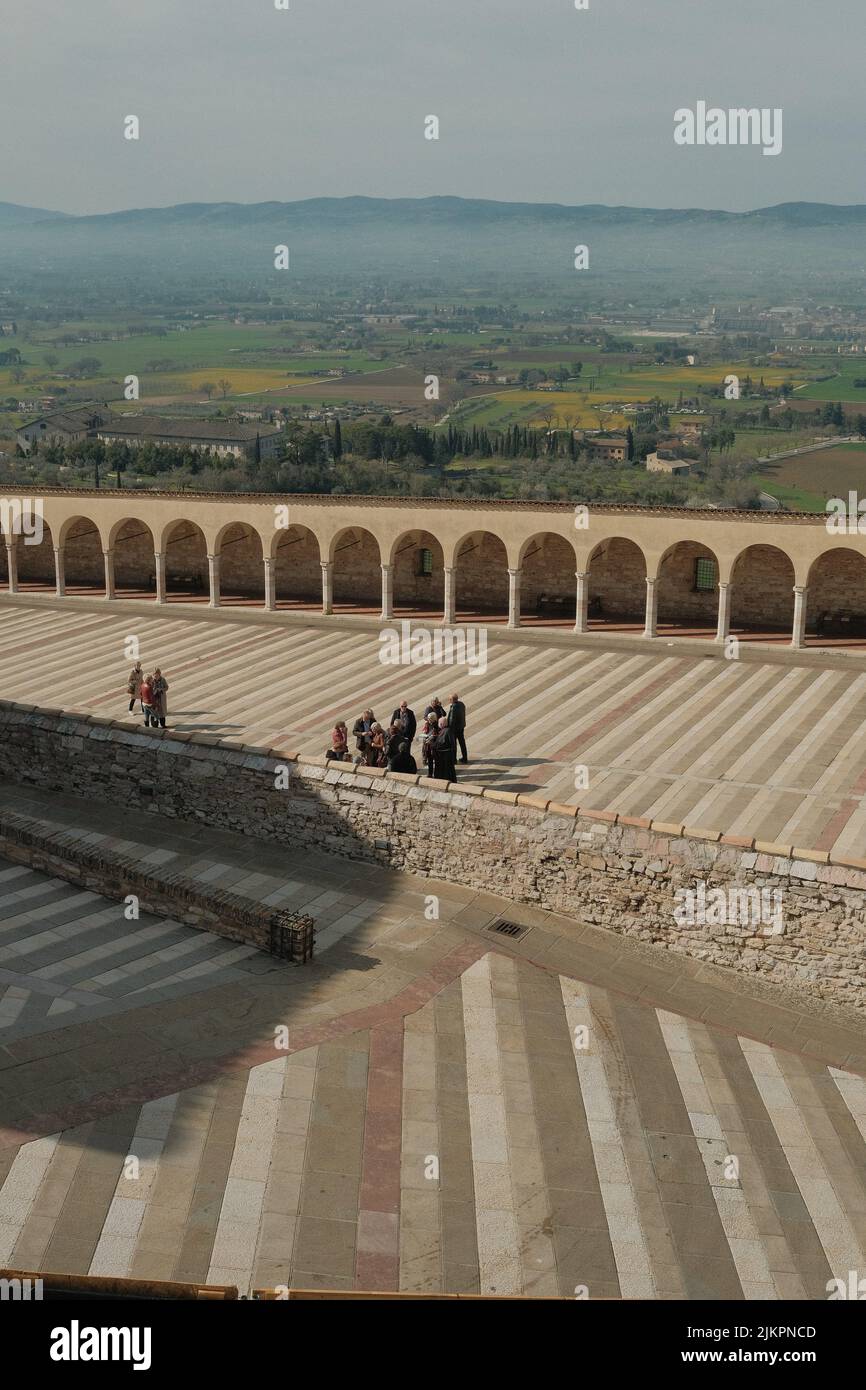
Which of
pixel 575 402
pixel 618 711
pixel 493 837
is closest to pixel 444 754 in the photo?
pixel 493 837

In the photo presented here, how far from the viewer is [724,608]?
29969mm

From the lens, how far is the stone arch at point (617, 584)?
107 feet

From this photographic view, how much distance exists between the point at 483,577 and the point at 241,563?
6.73 m

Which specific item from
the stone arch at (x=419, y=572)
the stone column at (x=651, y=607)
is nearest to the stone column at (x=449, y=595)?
the stone arch at (x=419, y=572)

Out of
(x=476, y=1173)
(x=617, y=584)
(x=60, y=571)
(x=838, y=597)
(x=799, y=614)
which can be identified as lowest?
(x=476, y=1173)

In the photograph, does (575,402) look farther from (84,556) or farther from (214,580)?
(214,580)

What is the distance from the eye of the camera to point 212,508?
34.4 meters

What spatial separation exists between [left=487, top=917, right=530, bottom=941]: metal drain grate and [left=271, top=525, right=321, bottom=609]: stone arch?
65.9 ft

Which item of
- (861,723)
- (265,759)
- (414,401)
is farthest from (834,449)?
(265,759)

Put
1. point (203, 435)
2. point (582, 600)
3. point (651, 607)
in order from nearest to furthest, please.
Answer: point (651, 607) → point (582, 600) → point (203, 435)

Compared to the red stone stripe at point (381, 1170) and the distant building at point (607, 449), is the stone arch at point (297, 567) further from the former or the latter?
the distant building at point (607, 449)

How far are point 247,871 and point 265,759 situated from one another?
5.47ft

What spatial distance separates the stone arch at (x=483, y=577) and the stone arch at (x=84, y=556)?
10662mm
